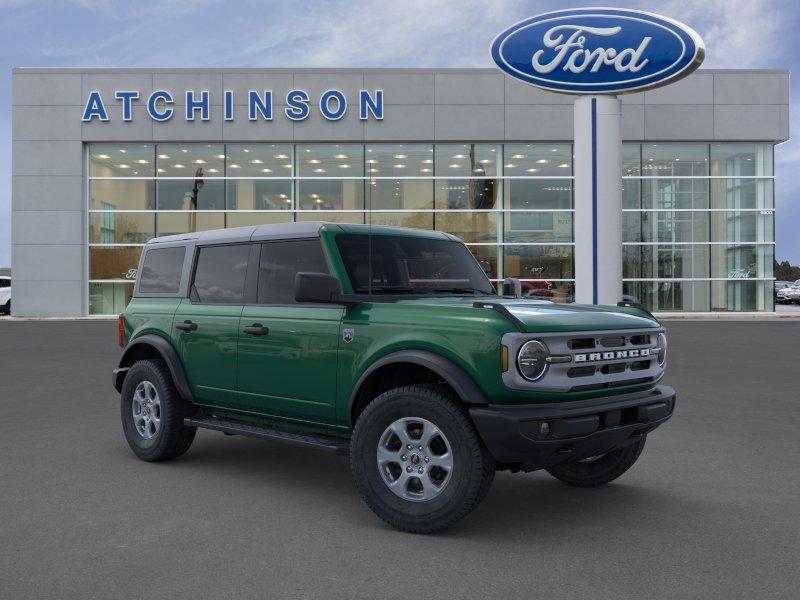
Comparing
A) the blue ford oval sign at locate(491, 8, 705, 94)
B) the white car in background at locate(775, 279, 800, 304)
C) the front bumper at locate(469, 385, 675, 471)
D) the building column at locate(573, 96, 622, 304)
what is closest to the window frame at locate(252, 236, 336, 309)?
the front bumper at locate(469, 385, 675, 471)

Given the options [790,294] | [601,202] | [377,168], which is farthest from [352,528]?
[790,294]

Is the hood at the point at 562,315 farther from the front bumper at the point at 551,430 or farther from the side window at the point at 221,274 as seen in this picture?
the side window at the point at 221,274

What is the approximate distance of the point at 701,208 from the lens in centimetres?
3288

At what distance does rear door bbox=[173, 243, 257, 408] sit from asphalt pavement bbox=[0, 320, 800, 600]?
72 centimetres

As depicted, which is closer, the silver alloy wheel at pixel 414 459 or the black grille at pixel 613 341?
the silver alloy wheel at pixel 414 459

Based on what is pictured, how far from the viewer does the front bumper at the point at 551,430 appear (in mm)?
4348

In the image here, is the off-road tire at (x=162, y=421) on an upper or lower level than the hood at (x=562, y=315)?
lower

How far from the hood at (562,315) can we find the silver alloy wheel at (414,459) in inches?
30.2

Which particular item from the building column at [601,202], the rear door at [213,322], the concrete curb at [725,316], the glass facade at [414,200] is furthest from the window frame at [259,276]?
the concrete curb at [725,316]

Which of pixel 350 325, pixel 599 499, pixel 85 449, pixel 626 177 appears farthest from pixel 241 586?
pixel 626 177

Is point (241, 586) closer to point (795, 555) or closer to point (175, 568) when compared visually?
point (175, 568)

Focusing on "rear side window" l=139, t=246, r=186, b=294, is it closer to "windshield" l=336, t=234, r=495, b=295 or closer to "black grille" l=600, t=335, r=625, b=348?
"windshield" l=336, t=234, r=495, b=295

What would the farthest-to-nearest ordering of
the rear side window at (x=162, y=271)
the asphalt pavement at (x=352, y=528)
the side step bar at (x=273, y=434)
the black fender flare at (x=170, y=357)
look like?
the rear side window at (x=162, y=271) < the black fender flare at (x=170, y=357) < the side step bar at (x=273, y=434) < the asphalt pavement at (x=352, y=528)

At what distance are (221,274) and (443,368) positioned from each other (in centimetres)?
255
